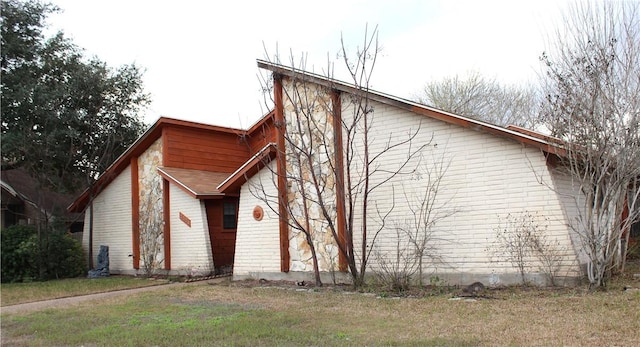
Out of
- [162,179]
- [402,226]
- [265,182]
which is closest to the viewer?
[402,226]

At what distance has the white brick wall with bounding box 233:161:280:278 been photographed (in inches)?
538

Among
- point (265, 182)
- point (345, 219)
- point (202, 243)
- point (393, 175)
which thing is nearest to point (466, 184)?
point (393, 175)

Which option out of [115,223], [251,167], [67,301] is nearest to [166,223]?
[115,223]

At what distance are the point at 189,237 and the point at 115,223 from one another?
3934 millimetres

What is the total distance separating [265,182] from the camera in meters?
13.9

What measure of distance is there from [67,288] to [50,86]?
7583 millimetres

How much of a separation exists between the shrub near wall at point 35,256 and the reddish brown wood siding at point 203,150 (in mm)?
4657

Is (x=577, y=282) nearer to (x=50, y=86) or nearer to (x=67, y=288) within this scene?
(x=67, y=288)

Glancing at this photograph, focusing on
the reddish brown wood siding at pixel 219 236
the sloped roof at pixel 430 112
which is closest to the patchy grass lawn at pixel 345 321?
the sloped roof at pixel 430 112

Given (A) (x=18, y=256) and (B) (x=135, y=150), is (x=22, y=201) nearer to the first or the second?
(A) (x=18, y=256)

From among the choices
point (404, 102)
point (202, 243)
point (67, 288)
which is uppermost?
point (404, 102)

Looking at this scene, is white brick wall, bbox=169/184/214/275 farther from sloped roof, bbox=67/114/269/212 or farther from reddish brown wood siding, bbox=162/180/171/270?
sloped roof, bbox=67/114/269/212

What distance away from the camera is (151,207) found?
17.4 m

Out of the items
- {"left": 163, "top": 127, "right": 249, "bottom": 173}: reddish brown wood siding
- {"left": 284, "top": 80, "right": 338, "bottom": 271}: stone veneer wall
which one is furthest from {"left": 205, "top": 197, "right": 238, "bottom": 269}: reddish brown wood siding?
{"left": 284, "top": 80, "right": 338, "bottom": 271}: stone veneer wall
